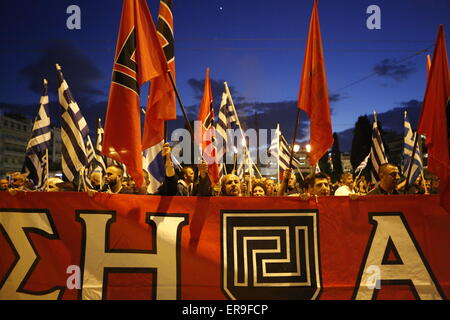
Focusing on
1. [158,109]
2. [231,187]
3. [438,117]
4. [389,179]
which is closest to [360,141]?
[389,179]

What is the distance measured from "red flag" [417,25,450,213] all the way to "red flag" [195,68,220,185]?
127 inches

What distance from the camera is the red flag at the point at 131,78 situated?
4.06 metres

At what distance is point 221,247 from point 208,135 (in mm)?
2918

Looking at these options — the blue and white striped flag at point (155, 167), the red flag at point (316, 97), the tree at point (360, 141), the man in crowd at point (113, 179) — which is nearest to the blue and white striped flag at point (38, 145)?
the man in crowd at point (113, 179)

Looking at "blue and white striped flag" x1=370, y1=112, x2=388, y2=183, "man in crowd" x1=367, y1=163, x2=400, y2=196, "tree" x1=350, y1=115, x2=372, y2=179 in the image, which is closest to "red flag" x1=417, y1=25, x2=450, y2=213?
"man in crowd" x1=367, y1=163, x2=400, y2=196

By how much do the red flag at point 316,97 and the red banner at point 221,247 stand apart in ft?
3.08

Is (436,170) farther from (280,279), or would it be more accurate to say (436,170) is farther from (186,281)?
(186,281)

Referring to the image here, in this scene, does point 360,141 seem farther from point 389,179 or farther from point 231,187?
point 231,187

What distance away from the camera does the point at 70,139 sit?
5430mm

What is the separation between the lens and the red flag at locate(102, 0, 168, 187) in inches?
160

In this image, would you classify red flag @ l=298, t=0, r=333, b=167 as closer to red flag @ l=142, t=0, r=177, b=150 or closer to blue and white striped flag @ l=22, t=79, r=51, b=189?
red flag @ l=142, t=0, r=177, b=150

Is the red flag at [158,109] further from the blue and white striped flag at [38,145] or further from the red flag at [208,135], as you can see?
the blue and white striped flag at [38,145]

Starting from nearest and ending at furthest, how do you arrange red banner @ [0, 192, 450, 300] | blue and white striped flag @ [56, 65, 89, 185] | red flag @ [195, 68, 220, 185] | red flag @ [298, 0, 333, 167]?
red banner @ [0, 192, 450, 300] < red flag @ [298, 0, 333, 167] < blue and white striped flag @ [56, 65, 89, 185] < red flag @ [195, 68, 220, 185]
